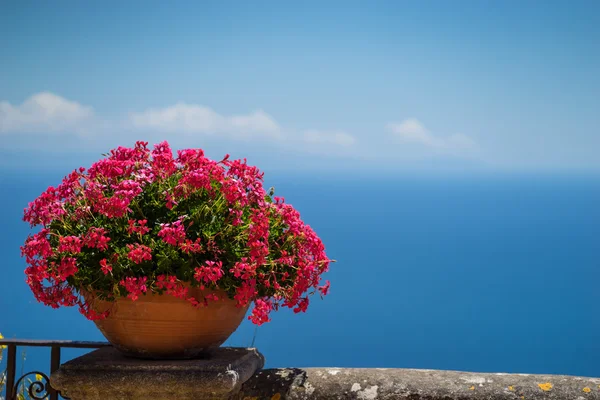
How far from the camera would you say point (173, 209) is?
3.08m

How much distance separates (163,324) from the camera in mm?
3059

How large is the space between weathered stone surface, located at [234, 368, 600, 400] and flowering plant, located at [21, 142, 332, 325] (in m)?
0.36

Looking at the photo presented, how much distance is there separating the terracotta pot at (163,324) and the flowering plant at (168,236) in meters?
0.05

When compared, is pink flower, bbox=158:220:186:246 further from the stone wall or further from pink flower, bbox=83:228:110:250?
the stone wall

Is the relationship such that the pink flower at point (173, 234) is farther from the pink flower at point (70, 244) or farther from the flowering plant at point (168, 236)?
the pink flower at point (70, 244)

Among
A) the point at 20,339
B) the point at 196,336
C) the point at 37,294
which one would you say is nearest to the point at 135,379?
the point at 196,336

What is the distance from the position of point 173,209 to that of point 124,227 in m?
0.24

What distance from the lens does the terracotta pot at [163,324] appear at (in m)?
3.03

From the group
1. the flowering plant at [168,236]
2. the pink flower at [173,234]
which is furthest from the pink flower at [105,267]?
the pink flower at [173,234]

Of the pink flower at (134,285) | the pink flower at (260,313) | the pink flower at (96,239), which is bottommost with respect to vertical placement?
the pink flower at (260,313)

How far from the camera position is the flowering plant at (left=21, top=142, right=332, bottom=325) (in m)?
2.94

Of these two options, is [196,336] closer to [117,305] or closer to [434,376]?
[117,305]


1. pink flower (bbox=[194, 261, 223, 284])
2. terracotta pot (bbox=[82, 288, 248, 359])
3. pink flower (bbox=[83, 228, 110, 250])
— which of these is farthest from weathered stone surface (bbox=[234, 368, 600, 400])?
pink flower (bbox=[83, 228, 110, 250])

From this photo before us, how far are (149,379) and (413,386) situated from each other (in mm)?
1224
